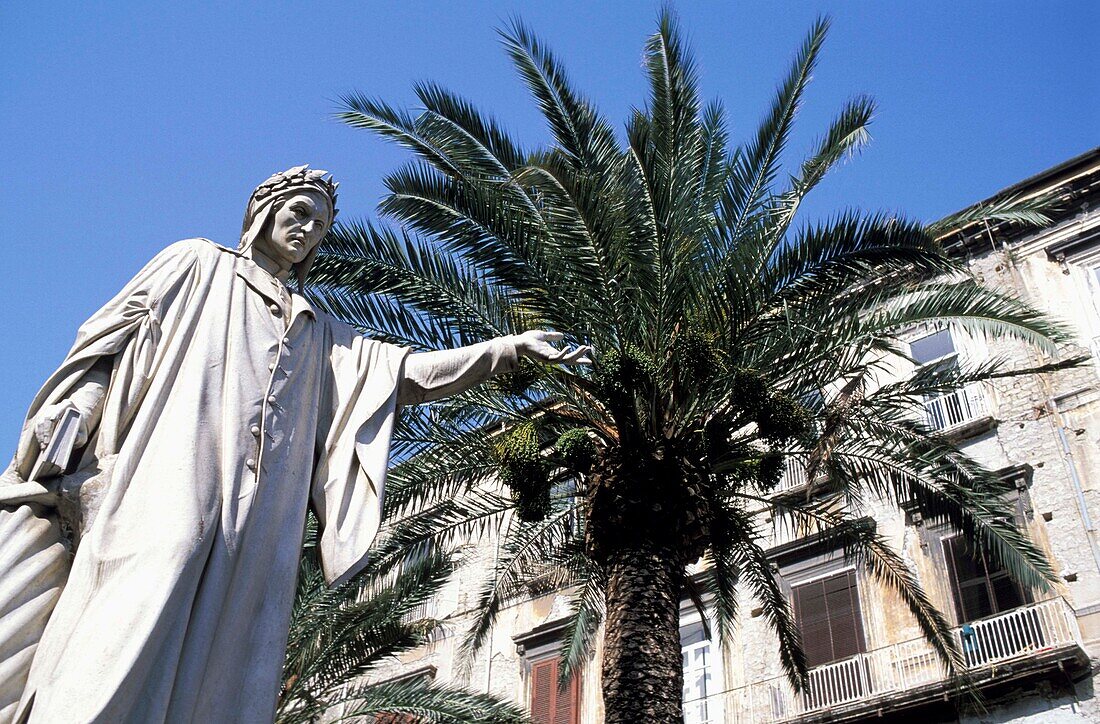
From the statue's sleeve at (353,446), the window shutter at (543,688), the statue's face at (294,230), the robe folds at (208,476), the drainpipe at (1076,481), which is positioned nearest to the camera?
the robe folds at (208,476)

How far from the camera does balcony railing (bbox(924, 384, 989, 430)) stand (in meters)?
22.1

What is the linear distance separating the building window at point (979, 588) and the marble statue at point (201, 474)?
17312 millimetres

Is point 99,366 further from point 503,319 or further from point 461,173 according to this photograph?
point 461,173

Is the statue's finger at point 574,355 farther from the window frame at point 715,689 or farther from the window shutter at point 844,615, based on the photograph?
the window shutter at point 844,615

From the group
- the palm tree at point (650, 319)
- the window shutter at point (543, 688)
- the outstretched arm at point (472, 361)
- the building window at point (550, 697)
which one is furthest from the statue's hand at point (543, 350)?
the window shutter at point (543, 688)

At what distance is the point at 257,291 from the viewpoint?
4336 mm

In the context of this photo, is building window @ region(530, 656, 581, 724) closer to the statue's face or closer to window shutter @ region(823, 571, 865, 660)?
window shutter @ region(823, 571, 865, 660)

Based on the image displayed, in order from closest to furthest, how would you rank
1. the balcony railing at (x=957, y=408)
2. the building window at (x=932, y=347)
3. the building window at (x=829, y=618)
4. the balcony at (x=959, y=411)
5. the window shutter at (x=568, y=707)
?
the building window at (x=829, y=618), the balcony at (x=959, y=411), the balcony railing at (x=957, y=408), the building window at (x=932, y=347), the window shutter at (x=568, y=707)

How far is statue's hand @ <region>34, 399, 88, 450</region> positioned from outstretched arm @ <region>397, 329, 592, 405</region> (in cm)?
108

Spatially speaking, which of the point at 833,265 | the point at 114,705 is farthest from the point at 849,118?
the point at 114,705

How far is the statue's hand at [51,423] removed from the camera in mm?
3500

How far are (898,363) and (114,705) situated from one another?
22.3 m

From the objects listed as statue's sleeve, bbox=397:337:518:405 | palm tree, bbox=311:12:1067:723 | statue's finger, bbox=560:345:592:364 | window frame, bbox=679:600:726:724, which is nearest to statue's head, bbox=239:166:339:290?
statue's sleeve, bbox=397:337:518:405

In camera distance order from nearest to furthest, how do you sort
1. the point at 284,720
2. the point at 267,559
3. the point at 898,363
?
the point at 267,559 < the point at 284,720 < the point at 898,363
